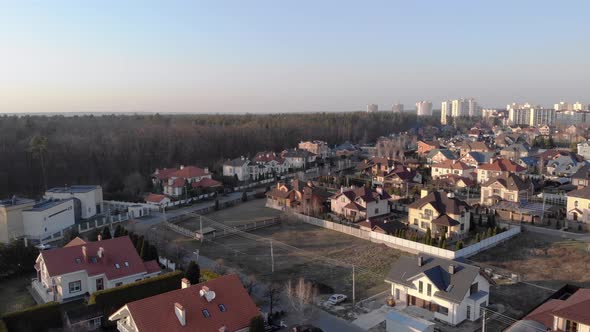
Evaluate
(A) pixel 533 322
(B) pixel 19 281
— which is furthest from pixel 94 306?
(A) pixel 533 322

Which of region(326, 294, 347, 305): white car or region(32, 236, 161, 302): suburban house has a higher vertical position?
region(32, 236, 161, 302): suburban house

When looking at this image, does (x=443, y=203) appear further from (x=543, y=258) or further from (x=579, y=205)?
(x=579, y=205)

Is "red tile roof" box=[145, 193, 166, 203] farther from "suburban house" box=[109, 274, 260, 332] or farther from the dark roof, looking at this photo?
"suburban house" box=[109, 274, 260, 332]

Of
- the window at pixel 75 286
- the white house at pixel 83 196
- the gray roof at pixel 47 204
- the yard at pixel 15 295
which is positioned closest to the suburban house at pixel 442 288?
the window at pixel 75 286

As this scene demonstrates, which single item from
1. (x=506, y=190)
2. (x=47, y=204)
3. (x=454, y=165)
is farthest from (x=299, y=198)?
(x=454, y=165)

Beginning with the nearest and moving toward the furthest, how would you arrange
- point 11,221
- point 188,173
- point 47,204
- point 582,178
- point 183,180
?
point 11,221 → point 47,204 → point 582,178 → point 183,180 → point 188,173

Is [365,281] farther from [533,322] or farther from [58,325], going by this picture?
[58,325]

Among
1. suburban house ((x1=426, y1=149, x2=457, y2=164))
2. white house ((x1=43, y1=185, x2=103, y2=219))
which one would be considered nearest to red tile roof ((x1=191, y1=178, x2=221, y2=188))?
white house ((x1=43, y1=185, x2=103, y2=219))
